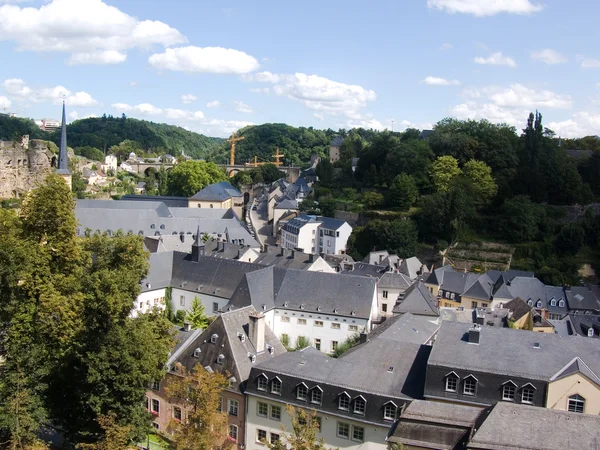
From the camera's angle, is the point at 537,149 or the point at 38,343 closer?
the point at 38,343

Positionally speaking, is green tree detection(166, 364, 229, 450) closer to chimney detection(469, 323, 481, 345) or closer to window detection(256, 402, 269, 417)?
window detection(256, 402, 269, 417)

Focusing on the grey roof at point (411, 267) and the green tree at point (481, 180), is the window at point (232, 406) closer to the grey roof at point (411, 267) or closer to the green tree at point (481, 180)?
the grey roof at point (411, 267)

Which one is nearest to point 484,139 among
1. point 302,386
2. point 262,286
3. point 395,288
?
point 395,288

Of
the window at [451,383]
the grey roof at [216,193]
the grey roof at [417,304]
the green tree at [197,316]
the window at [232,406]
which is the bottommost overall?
the window at [232,406]

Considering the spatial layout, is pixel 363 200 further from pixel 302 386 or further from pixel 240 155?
pixel 240 155

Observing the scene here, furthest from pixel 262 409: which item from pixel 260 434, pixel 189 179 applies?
pixel 189 179

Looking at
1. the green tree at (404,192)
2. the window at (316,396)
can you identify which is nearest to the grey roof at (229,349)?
the window at (316,396)
